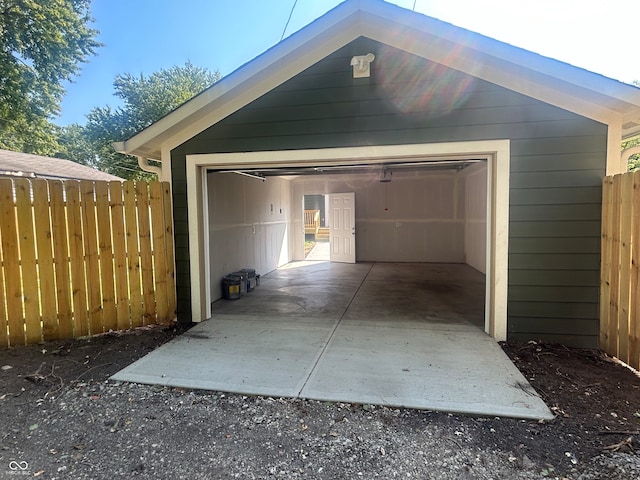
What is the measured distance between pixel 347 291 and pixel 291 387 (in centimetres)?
397

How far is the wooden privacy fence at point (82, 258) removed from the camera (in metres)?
3.80

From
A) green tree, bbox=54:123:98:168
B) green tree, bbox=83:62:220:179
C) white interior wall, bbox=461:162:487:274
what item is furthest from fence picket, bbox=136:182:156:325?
green tree, bbox=54:123:98:168

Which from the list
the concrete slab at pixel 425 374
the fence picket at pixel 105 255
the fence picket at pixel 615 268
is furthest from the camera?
the fence picket at pixel 105 255

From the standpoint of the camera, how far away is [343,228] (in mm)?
11336

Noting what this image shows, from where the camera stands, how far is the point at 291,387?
290 cm

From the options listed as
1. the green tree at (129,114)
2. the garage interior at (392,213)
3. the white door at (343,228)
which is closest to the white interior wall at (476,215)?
the garage interior at (392,213)

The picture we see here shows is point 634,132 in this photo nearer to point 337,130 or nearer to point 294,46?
point 337,130

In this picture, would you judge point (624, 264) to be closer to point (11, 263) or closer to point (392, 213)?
point (11, 263)

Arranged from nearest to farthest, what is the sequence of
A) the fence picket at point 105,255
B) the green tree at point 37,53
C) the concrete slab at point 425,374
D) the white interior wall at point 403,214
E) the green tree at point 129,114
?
the concrete slab at point 425,374, the fence picket at point 105,255, the green tree at point 37,53, the white interior wall at point 403,214, the green tree at point 129,114

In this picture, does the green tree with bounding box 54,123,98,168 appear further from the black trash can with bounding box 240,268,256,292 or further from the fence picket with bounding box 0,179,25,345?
the fence picket with bounding box 0,179,25,345

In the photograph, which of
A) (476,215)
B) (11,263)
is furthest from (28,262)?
(476,215)

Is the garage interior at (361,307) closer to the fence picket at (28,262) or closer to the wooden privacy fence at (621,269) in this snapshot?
the wooden privacy fence at (621,269)

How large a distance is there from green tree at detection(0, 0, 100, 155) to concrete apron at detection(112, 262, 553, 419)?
10103 mm

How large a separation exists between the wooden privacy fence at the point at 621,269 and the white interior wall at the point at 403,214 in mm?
7265
